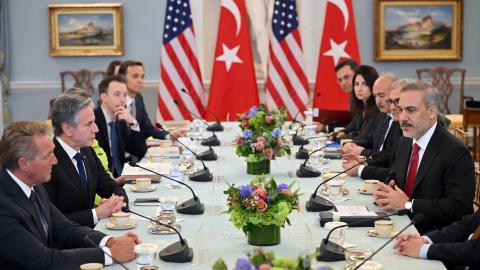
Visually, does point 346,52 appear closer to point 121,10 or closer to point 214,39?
point 214,39

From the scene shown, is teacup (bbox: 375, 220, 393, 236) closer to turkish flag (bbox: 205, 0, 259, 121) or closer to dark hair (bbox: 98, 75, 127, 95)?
dark hair (bbox: 98, 75, 127, 95)

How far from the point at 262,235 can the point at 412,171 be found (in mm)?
1373

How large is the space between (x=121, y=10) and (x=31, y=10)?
1228 millimetres

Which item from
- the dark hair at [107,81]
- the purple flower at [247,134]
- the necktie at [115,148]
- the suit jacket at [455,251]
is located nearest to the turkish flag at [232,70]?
the necktie at [115,148]

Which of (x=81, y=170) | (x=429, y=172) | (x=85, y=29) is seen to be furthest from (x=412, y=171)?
(x=85, y=29)

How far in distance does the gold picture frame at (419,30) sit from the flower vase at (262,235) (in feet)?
24.8

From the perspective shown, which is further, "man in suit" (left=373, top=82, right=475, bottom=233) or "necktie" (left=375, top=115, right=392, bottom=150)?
"necktie" (left=375, top=115, right=392, bottom=150)

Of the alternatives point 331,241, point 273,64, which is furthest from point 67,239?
point 273,64

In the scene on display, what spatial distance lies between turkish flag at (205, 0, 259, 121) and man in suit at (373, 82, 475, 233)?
551 cm

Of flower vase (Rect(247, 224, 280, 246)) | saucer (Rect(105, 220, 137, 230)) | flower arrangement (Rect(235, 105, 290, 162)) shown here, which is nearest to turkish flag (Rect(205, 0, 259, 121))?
flower arrangement (Rect(235, 105, 290, 162))

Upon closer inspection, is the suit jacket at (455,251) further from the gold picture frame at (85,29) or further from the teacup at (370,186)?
the gold picture frame at (85,29)

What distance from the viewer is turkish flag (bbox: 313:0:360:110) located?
9.98 metres

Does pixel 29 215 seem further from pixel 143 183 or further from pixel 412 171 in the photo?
pixel 412 171

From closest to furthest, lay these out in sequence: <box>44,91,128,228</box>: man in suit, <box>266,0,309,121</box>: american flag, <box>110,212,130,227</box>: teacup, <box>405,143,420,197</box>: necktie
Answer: <box>110,212,130,227</box>: teacup, <box>44,91,128,228</box>: man in suit, <box>405,143,420,197</box>: necktie, <box>266,0,309,121</box>: american flag
